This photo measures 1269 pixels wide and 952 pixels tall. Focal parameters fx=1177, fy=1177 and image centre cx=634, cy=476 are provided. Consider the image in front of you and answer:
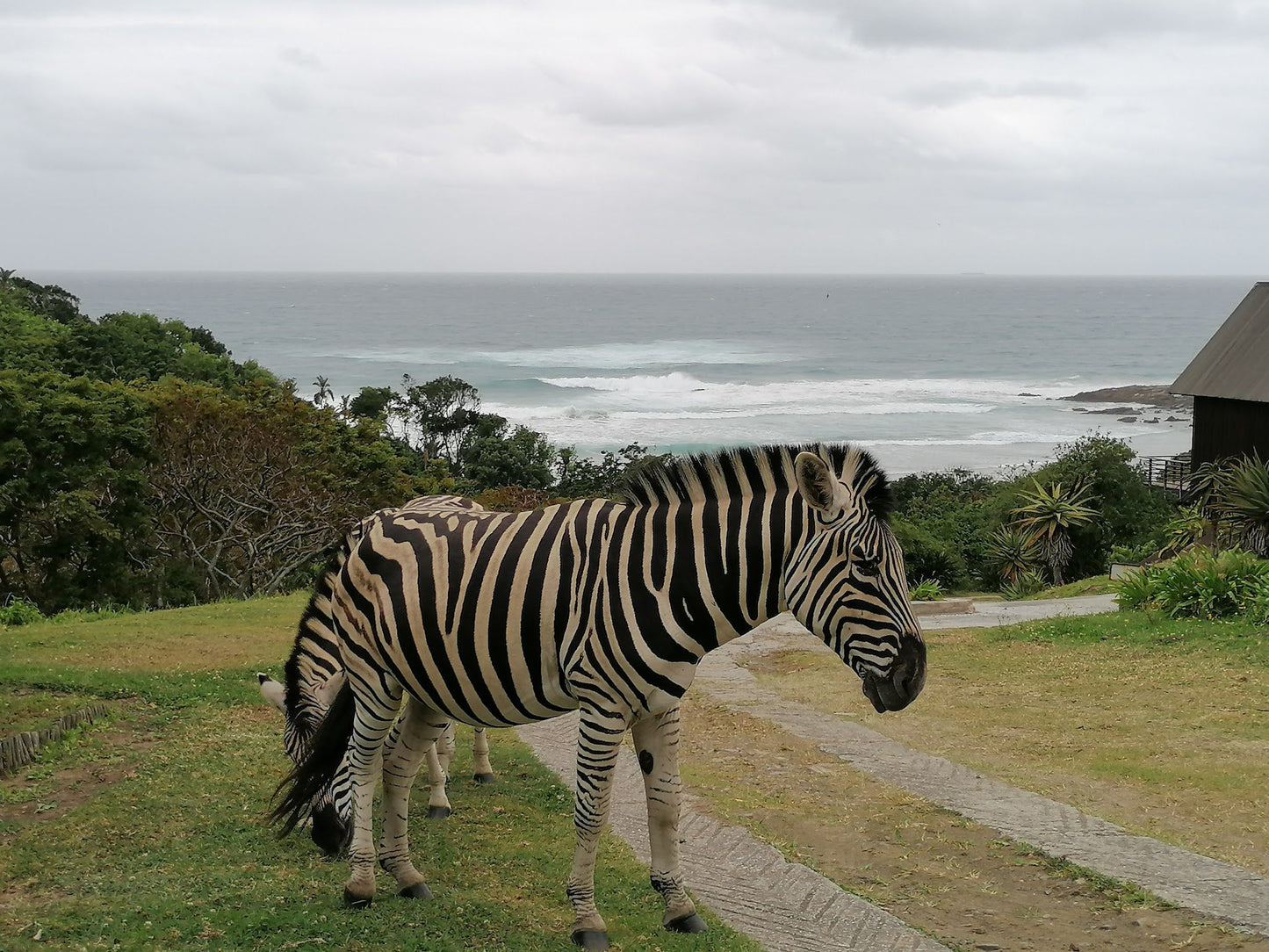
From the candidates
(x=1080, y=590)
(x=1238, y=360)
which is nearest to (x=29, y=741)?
(x=1080, y=590)

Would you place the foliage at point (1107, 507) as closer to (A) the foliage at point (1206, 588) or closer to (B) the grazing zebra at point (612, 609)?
(A) the foliage at point (1206, 588)

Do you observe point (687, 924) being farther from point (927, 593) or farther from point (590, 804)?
point (927, 593)

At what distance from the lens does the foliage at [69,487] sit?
20.6m

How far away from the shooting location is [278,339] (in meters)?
124

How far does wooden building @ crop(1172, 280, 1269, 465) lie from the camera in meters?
24.5

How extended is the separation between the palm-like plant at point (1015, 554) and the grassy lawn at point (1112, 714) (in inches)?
423

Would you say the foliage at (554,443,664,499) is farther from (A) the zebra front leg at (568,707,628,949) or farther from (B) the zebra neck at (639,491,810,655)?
(B) the zebra neck at (639,491,810,655)

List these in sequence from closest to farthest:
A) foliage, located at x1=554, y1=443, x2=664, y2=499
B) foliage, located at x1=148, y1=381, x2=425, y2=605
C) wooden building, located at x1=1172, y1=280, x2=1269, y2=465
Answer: foliage, located at x1=148, y1=381, x2=425, y2=605, wooden building, located at x1=1172, y1=280, x2=1269, y2=465, foliage, located at x1=554, y1=443, x2=664, y2=499

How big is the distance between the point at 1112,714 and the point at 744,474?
7.97 meters

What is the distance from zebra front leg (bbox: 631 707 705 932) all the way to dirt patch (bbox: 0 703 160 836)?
13.4ft

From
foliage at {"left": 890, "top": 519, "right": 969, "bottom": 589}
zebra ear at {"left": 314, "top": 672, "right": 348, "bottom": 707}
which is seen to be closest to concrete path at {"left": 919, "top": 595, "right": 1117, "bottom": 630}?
foliage at {"left": 890, "top": 519, "right": 969, "bottom": 589}

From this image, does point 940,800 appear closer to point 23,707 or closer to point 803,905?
point 803,905

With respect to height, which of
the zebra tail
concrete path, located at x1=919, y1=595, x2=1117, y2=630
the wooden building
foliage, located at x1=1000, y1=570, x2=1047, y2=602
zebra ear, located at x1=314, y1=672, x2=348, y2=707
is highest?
the wooden building

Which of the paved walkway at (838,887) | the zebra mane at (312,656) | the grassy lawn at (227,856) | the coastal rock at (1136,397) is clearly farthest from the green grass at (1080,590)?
the coastal rock at (1136,397)
